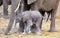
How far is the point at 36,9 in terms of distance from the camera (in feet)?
30.6

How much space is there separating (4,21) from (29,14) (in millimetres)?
3181

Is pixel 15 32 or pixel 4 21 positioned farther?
pixel 4 21

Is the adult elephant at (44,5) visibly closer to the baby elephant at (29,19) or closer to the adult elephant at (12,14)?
the baby elephant at (29,19)

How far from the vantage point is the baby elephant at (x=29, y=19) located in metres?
8.48

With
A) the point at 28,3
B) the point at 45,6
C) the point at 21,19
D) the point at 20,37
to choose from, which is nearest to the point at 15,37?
the point at 20,37

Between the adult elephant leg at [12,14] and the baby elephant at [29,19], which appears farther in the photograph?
the baby elephant at [29,19]

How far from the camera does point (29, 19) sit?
8.56 m

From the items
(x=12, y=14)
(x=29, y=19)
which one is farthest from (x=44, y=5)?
(x=12, y=14)

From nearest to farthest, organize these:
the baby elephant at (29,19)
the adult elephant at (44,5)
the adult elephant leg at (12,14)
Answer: the adult elephant leg at (12,14), the baby elephant at (29,19), the adult elephant at (44,5)

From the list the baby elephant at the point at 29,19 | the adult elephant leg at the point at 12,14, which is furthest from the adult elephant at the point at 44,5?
the adult elephant leg at the point at 12,14

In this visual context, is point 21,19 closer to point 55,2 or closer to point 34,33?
point 34,33

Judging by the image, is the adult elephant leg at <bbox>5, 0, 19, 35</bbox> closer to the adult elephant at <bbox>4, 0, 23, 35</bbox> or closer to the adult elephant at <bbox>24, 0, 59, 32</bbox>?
the adult elephant at <bbox>4, 0, 23, 35</bbox>

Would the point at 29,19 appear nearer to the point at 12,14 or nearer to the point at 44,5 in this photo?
the point at 12,14

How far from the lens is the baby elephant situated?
8480 mm
